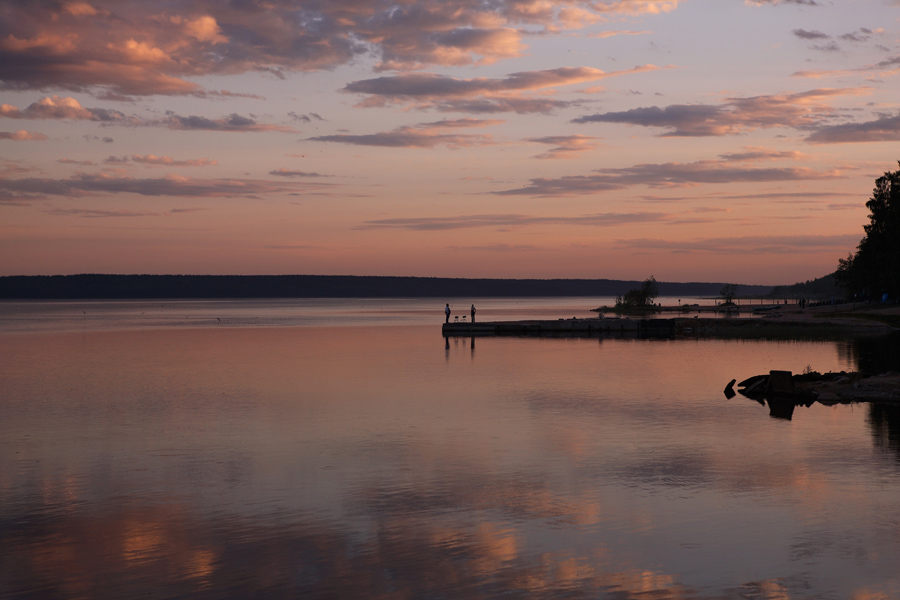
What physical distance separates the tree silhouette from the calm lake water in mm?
74740

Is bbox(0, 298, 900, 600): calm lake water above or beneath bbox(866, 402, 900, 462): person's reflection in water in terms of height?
above

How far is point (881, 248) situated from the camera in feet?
342

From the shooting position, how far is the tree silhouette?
96.3 metres

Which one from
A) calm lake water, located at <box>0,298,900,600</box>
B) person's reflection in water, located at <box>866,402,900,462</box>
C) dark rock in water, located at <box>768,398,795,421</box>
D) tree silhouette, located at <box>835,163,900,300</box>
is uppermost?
tree silhouette, located at <box>835,163,900,300</box>

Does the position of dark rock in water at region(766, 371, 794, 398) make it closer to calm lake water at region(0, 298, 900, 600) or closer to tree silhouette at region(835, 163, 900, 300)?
calm lake water at region(0, 298, 900, 600)

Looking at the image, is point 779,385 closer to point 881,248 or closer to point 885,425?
point 885,425

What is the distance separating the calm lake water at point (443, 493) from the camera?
11.4 metres

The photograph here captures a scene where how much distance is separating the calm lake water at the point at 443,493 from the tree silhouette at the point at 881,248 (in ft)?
245

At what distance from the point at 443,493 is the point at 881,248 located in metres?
104

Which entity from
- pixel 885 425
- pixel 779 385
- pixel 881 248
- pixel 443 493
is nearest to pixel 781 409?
pixel 779 385

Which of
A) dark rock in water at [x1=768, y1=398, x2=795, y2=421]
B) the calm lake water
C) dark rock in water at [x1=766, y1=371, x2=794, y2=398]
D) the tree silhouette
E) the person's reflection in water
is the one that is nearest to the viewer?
the calm lake water

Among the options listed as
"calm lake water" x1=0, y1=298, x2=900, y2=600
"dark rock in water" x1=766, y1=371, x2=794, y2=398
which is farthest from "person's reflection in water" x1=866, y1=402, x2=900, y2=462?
"dark rock in water" x1=766, y1=371, x2=794, y2=398

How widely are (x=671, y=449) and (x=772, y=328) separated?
69184mm

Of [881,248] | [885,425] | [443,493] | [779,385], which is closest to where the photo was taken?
[443,493]
